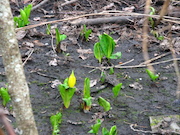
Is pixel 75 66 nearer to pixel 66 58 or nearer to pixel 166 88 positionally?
pixel 66 58

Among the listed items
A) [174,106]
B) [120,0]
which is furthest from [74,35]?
[174,106]

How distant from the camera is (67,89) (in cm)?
242

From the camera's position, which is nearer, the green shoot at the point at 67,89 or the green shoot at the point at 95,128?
the green shoot at the point at 95,128

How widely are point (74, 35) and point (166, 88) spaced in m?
1.54

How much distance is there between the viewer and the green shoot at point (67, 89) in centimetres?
241

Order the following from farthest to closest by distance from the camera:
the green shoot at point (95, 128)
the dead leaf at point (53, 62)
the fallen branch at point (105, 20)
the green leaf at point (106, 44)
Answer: the fallen branch at point (105, 20) < the dead leaf at point (53, 62) < the green leaf at point (106, 44) < the green shoot at point (95, 128)

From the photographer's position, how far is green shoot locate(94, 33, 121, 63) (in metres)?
3.10

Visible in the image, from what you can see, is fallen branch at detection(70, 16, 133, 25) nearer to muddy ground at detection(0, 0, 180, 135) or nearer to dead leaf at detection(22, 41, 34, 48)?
muddy ground at detection(0, 0, 180, 135)

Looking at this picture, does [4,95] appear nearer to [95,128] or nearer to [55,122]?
[55,122]

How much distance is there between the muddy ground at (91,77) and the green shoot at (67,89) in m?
Result: 0.12

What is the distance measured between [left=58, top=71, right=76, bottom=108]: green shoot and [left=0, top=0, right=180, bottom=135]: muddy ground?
0.40ft

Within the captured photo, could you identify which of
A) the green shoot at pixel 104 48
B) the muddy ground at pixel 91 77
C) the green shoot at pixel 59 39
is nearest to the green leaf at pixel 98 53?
the green shoot at pixel 104 48

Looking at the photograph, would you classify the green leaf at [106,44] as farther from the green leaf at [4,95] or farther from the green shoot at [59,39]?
the green leaf at [4,95]

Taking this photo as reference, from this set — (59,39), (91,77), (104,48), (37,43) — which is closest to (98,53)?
(104,48)
